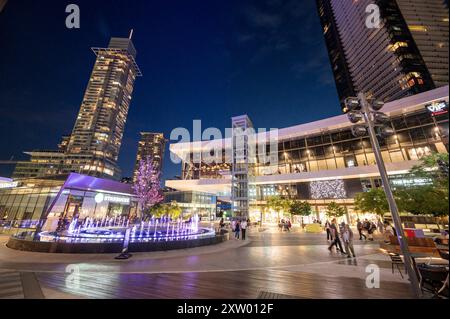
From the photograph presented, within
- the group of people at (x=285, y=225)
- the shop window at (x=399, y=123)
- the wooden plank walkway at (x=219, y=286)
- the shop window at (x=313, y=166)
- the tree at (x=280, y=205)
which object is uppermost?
the shop window at (x=399, y=123)

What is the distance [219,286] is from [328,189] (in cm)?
3382

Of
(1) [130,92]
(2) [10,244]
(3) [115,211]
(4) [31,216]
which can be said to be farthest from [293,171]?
(1) [130,92]

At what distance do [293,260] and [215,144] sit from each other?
35.8 meters

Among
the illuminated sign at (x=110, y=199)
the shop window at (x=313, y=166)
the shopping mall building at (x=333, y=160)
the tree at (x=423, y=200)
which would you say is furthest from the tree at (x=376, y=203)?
the illuminated sign at (x=110, y=199)

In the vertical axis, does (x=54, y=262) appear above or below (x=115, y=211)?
below

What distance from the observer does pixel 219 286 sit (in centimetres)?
504

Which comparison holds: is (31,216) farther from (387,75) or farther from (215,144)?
→ (387,75)

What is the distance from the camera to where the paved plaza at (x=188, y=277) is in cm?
452

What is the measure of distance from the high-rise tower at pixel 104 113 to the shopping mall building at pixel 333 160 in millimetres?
79941

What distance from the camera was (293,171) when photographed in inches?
1475

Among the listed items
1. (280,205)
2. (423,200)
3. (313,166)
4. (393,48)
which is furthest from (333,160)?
(393,48)

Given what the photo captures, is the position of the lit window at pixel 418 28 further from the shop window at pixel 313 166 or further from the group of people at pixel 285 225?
the group of people at pixel 285 225

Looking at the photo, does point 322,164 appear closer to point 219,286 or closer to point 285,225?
point 285,225

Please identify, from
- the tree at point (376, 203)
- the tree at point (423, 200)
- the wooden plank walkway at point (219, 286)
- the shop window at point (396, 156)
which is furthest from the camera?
the shop window at point (396, 156)
